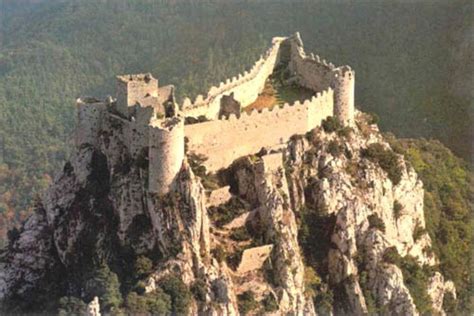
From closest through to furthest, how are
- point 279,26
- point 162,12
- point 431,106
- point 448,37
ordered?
point 431,106
point 448,37
point 279,26
point 162,12

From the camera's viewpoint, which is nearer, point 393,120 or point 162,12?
point 393,120

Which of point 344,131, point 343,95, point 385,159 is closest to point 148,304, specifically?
point 344,131

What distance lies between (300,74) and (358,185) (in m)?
9.83

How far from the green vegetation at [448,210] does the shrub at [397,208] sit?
5404 mm

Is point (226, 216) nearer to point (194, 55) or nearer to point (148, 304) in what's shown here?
point (148, 304)

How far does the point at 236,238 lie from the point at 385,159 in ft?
40.7

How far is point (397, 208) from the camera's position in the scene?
60.3 meters

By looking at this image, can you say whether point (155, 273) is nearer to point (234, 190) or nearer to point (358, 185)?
point (234, 190)

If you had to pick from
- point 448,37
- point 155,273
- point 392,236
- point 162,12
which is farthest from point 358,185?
point 162,12

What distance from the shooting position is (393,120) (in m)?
109

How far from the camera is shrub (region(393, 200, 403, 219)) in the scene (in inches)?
2367

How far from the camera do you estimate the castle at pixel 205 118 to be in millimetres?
50781

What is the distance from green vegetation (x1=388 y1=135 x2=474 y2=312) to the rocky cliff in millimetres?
4275

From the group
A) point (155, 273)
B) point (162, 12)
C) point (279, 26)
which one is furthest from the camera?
point (162, 12)
